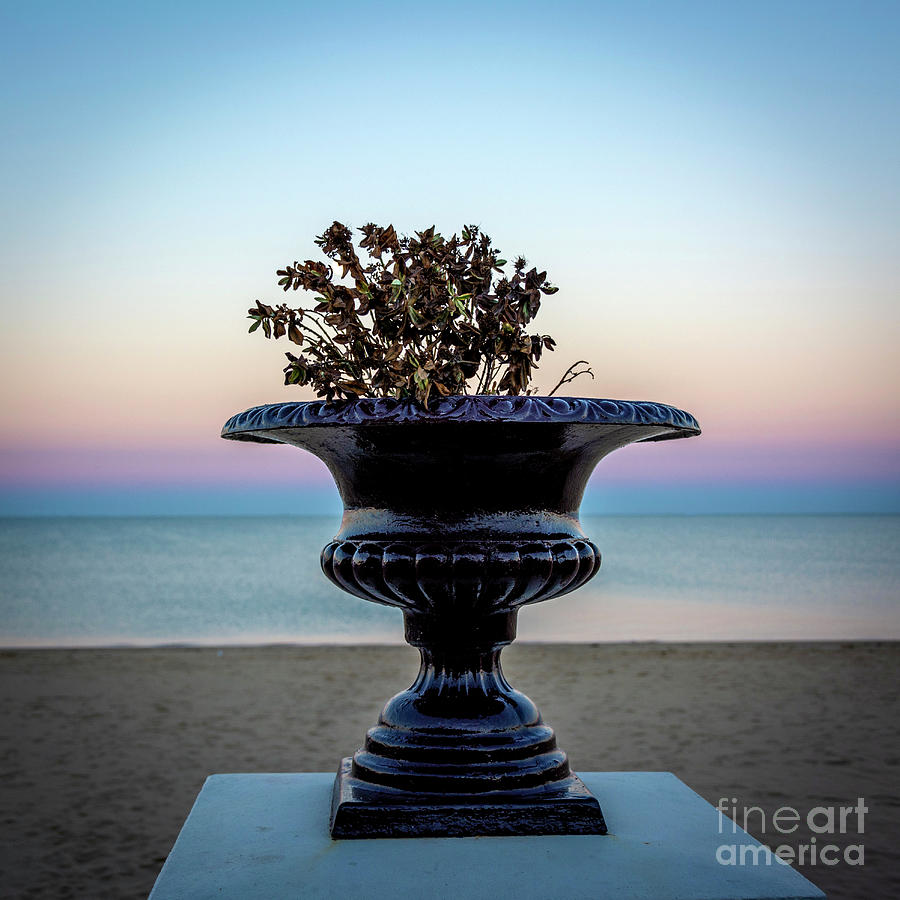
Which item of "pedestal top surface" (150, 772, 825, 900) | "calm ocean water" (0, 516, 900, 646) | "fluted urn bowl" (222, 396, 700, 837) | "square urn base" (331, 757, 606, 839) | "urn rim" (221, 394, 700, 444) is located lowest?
"calm ocean water" (0, 516, 900, 646)

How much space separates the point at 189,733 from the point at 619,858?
6.55 m

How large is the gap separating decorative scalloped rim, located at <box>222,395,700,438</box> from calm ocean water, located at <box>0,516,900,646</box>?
45.7ft

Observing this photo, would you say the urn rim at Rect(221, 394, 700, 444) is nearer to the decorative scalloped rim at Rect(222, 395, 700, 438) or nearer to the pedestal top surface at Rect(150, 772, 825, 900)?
the decorative scalloped rim at Rect(222, 395, 700, 438)

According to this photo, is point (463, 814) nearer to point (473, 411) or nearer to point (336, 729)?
point (473, 411)

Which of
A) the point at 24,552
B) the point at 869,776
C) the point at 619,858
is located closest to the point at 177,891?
the point at 619,858

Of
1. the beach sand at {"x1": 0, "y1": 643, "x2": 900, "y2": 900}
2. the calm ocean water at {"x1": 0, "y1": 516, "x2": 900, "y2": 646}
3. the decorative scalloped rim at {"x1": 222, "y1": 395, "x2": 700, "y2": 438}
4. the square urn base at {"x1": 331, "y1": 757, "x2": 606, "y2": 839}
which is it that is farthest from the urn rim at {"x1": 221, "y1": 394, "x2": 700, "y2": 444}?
the calm ocean water at {"x1": 0, "y1": 516, "x2": 900, "y2": 646}

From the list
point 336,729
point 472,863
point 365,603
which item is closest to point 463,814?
point 472,863

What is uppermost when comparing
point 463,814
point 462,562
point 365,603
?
point 462,562

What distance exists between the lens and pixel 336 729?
834 cm

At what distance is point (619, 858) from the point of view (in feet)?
8.07

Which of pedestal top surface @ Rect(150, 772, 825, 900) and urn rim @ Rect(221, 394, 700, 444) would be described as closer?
pedestal top surface @ Rect(150, 772, 825, 900)

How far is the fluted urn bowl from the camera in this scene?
2557 mm

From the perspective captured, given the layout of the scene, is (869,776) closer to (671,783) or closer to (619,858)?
(671,783)

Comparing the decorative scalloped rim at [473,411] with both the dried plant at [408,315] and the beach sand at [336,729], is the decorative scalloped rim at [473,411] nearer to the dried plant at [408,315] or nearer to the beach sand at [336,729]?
the dried plant at [408,315]
